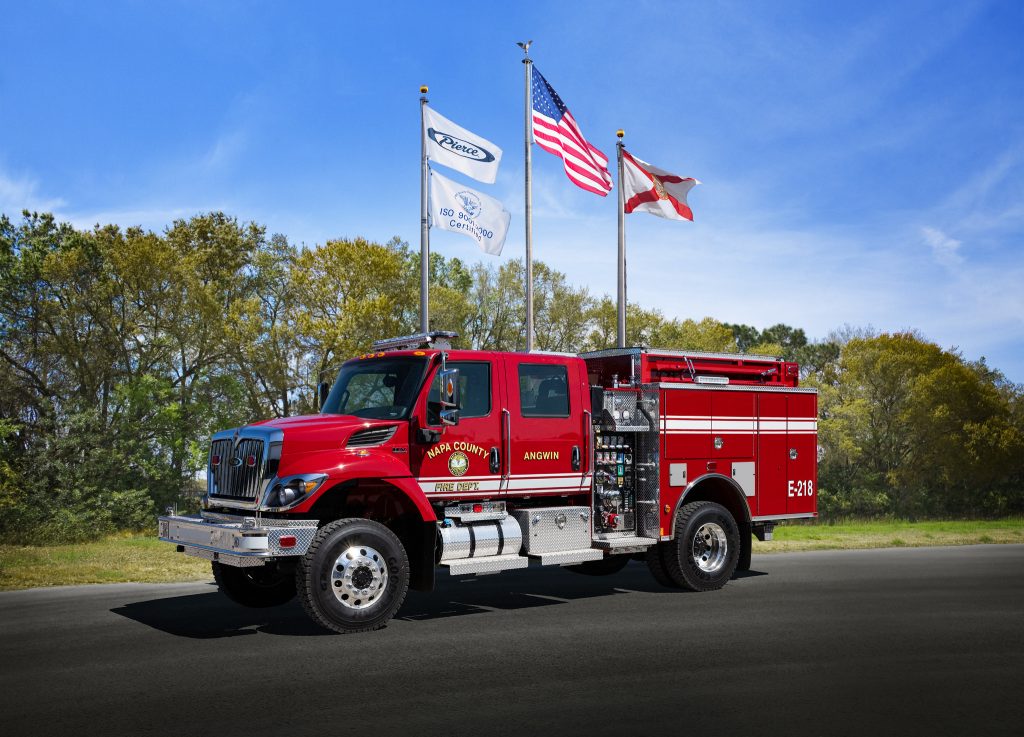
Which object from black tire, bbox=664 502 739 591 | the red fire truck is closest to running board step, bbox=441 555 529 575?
the red fire truck

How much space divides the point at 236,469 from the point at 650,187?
12894mm

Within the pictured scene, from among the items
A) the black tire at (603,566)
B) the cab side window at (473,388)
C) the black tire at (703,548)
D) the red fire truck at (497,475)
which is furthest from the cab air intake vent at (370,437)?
the black tire at (603,566)

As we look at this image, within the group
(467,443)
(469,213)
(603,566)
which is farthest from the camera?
(469,213)

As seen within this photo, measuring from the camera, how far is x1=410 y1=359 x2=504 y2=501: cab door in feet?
32.6

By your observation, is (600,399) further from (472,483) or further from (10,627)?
(10,627)

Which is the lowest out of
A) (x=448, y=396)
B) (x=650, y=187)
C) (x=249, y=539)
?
(x=249, y=539)

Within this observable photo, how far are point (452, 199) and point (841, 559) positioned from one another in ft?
32.1

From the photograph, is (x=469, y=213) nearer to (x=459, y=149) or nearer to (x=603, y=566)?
(x=459, y=149)

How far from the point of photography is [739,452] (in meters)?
12.7

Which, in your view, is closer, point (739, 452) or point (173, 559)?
point (739, 452)

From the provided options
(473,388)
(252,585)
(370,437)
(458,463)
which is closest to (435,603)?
(458,463)

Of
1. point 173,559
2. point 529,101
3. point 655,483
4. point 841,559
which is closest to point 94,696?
point 655,483

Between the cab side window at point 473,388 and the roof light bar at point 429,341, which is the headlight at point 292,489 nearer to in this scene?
the cab side window at point 473,388

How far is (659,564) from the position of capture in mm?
12000
